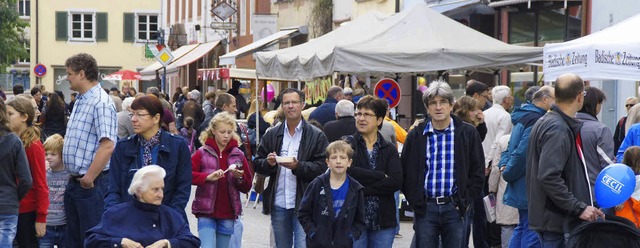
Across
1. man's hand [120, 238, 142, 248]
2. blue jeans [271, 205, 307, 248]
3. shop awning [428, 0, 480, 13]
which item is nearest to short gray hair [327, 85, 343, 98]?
blue jeans [271, 205, 307, 248]

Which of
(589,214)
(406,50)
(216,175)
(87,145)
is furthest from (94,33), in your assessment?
(589,214)

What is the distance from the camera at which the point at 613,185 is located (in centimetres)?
839

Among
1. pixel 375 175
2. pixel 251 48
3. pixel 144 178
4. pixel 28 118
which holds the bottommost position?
pixel 375 175

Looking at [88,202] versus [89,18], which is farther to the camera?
[89,18]

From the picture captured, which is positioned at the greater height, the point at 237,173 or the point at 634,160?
the point at 634,160

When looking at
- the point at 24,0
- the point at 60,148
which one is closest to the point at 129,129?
the point at 60,148

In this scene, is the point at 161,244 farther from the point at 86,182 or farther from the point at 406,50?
the point at 406,50

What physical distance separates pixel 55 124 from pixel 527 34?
8588 mm

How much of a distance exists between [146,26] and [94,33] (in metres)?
2.82

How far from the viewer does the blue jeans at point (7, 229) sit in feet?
29.8

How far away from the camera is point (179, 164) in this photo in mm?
8789

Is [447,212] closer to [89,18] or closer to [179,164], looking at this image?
[179,164]

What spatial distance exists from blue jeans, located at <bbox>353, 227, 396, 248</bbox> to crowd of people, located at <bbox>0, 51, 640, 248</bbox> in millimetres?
11

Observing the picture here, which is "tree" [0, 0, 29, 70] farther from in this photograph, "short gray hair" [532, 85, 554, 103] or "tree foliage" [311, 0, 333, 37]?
"short gray hair" [532, 85, 554, 103]
